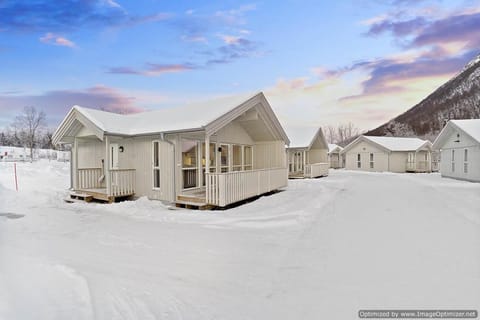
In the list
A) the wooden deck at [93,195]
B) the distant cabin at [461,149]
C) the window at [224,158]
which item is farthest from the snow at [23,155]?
the distant cabin at [461,149]

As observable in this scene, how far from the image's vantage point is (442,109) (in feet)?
228

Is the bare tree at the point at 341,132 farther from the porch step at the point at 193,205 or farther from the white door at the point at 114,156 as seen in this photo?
the porch step at the point at 193,205

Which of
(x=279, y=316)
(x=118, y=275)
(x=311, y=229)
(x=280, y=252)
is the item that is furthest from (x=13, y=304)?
(x=311, y=229)

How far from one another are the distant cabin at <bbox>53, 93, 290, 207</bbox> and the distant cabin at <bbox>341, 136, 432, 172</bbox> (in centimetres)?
2185

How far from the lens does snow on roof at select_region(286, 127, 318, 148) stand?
21906mm

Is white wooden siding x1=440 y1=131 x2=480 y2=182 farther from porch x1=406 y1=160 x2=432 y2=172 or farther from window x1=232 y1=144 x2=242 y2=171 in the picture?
window x1=232 y1=144 x2=242 y2=171

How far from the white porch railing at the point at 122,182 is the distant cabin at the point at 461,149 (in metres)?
20.2

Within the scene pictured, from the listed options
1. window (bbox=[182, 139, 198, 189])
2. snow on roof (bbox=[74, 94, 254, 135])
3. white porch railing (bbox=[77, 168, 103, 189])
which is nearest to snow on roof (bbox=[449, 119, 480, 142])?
snow on roof (bbox=[74, 94, 254, 135])

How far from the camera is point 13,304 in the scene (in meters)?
2.78

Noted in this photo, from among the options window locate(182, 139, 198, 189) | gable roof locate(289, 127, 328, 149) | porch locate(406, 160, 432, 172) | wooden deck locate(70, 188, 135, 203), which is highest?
gable roof locate(289, 127, 328, 149)

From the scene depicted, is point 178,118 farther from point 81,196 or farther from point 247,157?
point 81,196

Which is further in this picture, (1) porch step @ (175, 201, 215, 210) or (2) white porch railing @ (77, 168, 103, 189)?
(2) white porch railing @ (77, 168, 103, 189)

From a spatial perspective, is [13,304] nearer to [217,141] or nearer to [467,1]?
[217,141]

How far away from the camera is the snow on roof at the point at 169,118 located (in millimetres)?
8758
